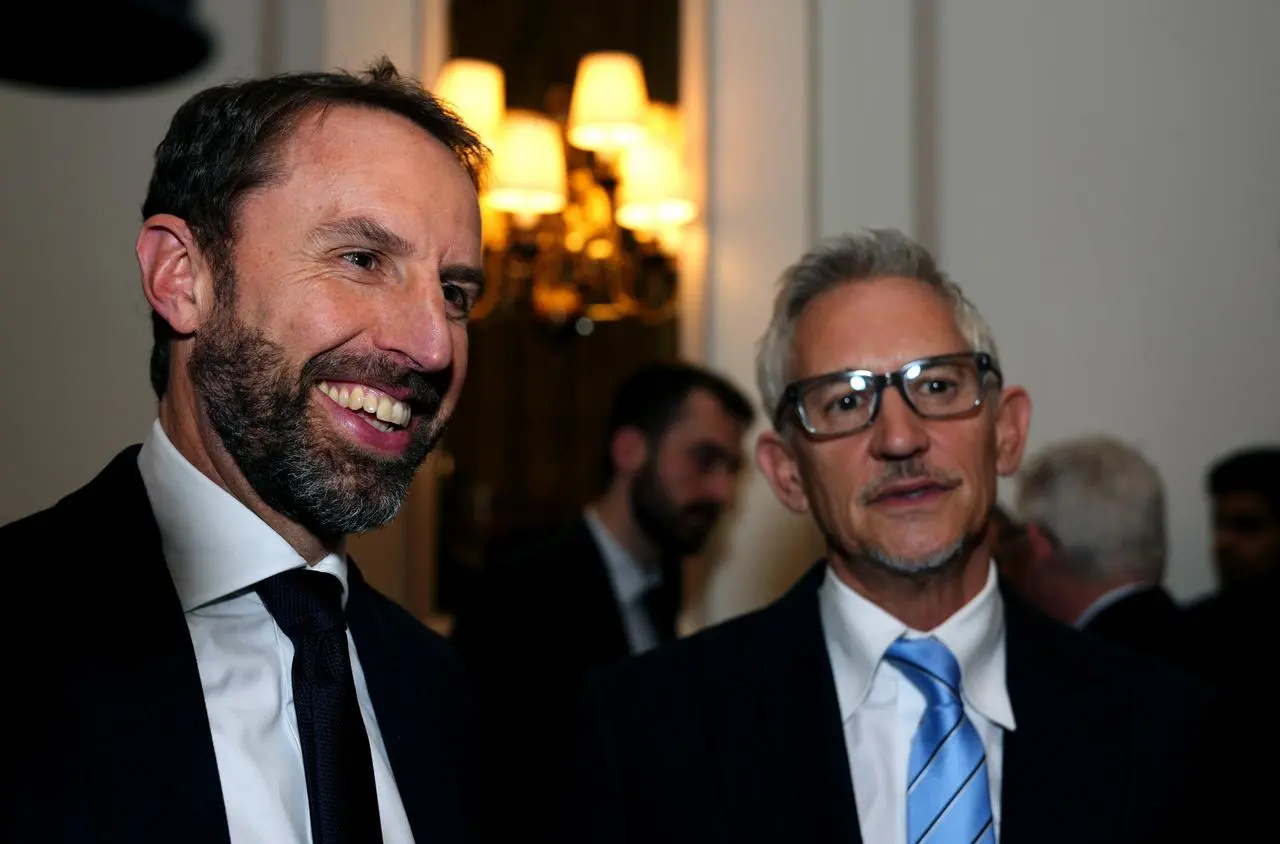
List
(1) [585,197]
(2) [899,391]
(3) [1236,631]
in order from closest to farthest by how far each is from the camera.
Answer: (2) [899,391]
(3) [1236,631]
(1) [585,197]

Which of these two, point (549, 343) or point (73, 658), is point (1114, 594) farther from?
point (549, 343)

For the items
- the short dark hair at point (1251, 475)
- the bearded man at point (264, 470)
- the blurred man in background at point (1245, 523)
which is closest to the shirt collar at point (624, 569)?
the blurred man in background at point (1245, 523)

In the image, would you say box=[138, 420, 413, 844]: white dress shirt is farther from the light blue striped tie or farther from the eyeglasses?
the eyeglasses

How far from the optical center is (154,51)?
81 cm

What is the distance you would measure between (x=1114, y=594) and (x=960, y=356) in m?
1.35

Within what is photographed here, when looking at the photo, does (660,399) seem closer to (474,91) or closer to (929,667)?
(474,91)

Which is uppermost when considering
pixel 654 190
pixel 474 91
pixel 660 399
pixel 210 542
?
pixel 474 91

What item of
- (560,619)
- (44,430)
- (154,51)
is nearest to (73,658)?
(154,51)

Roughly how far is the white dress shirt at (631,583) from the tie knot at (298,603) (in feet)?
7.69

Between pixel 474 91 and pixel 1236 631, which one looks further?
pixel 474 91

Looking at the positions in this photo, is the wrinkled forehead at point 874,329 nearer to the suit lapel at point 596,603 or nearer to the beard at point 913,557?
the beard at point 913,557

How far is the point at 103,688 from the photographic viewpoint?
4.79ft

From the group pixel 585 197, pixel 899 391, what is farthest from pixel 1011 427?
pixel 585 197

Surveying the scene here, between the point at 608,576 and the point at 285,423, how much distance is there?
2.30 metres
